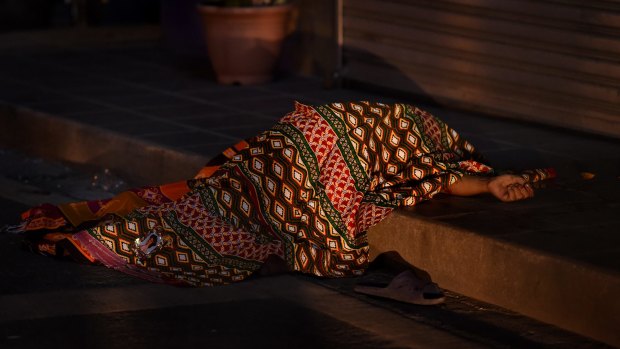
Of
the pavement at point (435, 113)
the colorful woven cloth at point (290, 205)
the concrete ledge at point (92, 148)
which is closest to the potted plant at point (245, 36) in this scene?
the pavement at point (435, 113)

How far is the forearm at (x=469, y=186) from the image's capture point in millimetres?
6035

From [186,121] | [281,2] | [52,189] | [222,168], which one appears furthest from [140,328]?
[281,2]

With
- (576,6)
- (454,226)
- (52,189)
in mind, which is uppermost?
(576,6)

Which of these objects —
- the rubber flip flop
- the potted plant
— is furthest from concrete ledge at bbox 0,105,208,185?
the rubber flip flop

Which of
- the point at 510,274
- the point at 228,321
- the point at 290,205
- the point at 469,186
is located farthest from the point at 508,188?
the point at 228,321

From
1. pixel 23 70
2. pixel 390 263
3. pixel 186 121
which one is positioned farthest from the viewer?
pixel 23 70

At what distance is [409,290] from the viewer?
5449 millimetres

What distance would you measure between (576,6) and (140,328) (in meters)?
3.79

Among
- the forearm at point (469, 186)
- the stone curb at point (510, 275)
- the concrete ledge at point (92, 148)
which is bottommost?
the concrete ledge at point (92, 148)

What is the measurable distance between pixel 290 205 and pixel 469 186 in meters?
0.80

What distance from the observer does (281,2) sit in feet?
33.0

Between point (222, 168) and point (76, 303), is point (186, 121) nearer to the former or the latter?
point (222, 168)

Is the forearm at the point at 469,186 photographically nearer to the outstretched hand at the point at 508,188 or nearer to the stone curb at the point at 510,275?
the outstretched hand at the point at 508,188

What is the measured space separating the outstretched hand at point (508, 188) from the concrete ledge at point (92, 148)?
Result: 1.91m
